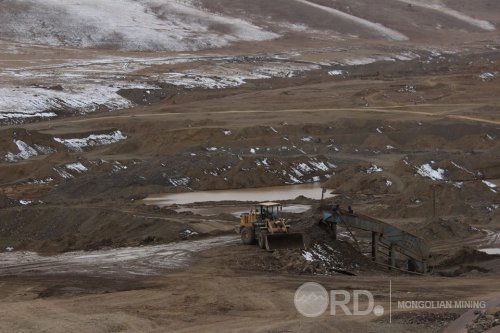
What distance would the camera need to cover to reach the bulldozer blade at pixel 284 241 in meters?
21.6

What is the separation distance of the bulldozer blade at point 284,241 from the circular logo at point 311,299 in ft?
9.28

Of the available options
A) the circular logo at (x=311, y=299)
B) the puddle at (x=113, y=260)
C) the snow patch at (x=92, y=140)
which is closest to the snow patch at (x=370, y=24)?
the snow patch at (x=92, y=140)

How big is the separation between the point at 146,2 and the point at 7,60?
4123 centimetres

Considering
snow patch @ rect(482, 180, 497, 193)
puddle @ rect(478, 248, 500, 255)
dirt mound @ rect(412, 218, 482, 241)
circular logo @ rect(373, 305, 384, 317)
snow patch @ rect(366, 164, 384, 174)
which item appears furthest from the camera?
snow patch @ rect(366, 164, 384, 174)

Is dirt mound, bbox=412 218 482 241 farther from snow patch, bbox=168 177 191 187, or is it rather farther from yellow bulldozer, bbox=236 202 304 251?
snow patch, bbox=168 177 191 187

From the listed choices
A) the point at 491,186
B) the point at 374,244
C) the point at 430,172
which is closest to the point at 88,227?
the point at 374,244

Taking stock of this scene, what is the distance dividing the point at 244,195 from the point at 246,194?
0.29 meters

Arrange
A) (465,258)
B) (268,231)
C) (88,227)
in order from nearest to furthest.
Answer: (268,231) < (465,258) < (88,227)

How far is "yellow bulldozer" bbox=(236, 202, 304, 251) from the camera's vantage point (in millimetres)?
21734

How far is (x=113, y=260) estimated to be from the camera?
865 inches

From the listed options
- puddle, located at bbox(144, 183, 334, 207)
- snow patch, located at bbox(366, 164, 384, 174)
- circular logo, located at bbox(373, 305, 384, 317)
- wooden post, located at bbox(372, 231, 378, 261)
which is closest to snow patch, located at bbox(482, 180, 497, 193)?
snow patch, located at bbox(366, 164, 384, 174)

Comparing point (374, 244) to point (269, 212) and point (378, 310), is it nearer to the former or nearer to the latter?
point (269, 212)

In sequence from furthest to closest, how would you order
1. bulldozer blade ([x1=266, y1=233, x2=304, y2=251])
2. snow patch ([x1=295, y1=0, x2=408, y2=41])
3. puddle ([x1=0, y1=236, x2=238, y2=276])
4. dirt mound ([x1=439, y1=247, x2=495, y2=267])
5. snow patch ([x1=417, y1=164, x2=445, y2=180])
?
snow patch ([x1=295, y1=0, x2=408, y2=41]) → snow patch ([x1=417, y1=164, x2=445, y2=180]) → dirt mound ([x1=439, y1=247, x2=495, y2=267]) → bulldozer blade ([x1=266, y1=233, x2=304, y2=251]) → puddle ([x1=0, y1=236, x2=238, y2=276])

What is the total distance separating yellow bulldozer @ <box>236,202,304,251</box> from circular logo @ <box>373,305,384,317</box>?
18.0 feet
